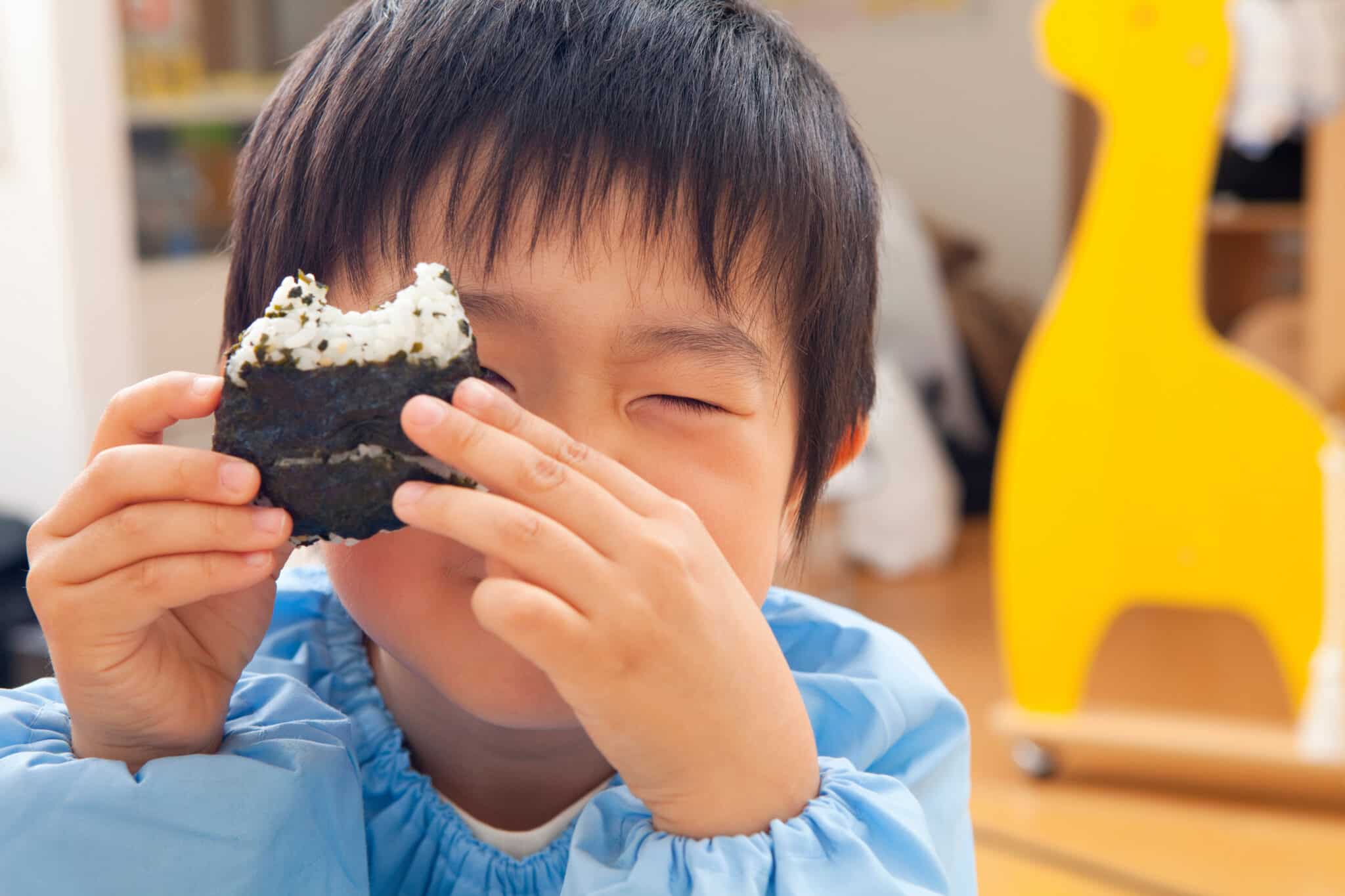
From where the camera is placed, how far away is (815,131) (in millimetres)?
890

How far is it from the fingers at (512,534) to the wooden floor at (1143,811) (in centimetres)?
115

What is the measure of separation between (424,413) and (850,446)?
19.8 inches

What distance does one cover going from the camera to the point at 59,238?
228 cm

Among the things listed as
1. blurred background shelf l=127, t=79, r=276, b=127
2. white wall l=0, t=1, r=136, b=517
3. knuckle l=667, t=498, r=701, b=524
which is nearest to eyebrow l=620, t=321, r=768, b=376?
knuckle l=667, t=498, r=701, b=524

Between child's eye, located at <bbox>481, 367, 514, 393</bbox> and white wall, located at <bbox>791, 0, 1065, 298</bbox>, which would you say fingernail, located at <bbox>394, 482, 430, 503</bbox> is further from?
white wall, located at <bbox>791, 0, 1065, 298</bbox>

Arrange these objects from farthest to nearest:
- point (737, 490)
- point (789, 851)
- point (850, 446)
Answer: point (850, 446) < point (737, 490) < point (789, 851)

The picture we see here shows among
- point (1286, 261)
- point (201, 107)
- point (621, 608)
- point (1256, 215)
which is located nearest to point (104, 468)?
point (621, 608)

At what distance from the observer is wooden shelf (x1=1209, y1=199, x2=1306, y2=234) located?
3.74 metres

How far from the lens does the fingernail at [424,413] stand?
61 cm

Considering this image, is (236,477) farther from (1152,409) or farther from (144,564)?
(1152,409)

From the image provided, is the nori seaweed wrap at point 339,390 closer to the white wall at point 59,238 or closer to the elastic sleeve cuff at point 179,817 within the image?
the elastic sleeve cuff at point 179,817

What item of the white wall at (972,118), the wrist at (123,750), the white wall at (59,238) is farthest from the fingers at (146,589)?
A: the white wall at (972,118)

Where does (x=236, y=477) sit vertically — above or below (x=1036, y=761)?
above

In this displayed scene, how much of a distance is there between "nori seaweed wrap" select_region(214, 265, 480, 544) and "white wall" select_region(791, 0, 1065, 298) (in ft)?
12.5
